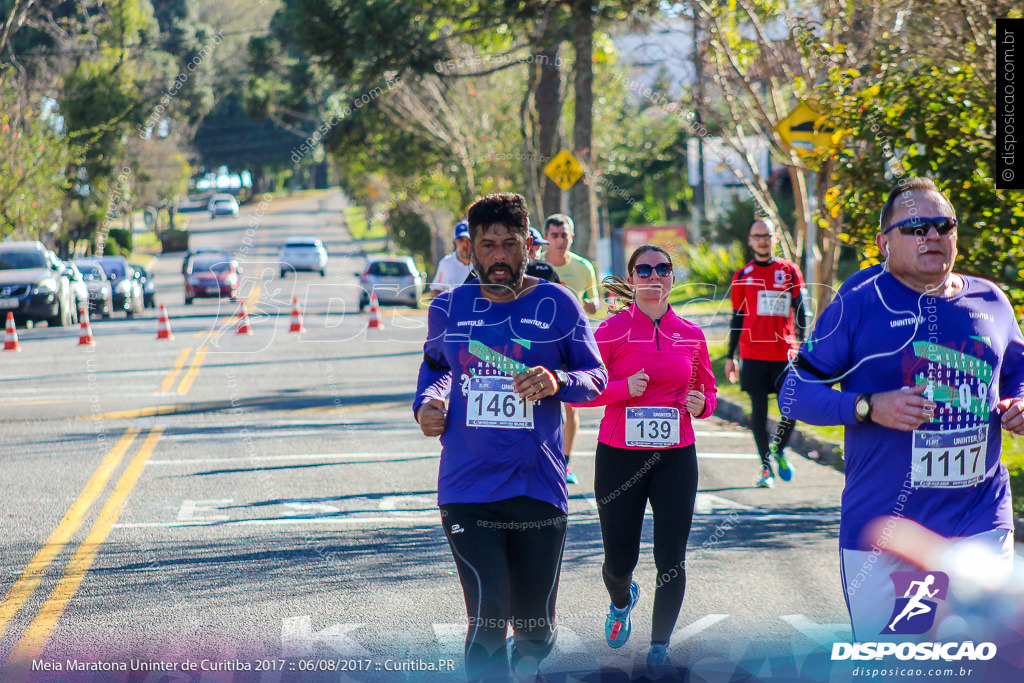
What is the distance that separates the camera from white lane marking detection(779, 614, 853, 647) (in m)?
5.62

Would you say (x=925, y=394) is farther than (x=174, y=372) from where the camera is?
No

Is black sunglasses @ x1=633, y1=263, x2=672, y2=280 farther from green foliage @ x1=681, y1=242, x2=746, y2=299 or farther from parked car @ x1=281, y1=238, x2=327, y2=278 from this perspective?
parked car @ x1=281, y1=238, x2=327, y2=278

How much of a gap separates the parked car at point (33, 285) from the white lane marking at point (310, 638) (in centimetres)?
2202

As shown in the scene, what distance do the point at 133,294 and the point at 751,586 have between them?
28824 millimetres

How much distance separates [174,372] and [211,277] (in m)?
21.5

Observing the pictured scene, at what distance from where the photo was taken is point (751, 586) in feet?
21.6

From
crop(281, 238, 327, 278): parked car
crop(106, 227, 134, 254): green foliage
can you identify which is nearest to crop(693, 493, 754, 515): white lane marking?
crop(281, 238, 327, 278): parked car

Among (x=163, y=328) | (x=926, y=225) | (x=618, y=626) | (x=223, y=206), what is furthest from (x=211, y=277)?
(x=223, y=206)

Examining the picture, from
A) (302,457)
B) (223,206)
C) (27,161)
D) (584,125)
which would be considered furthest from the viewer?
(223,206)

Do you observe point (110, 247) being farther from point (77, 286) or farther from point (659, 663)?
point (659, 663)

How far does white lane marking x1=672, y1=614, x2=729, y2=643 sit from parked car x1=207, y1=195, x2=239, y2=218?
328 ft

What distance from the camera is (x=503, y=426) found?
4.41 meters

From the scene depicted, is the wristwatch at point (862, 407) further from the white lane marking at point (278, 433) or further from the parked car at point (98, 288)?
the parked car at point (98, 288)

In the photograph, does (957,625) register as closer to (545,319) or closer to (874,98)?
(545,319)
